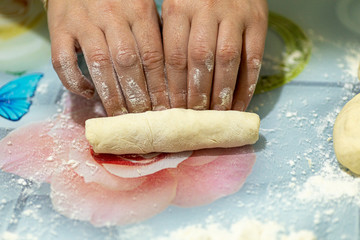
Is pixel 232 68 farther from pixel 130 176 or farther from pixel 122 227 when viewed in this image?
pixel 122 227

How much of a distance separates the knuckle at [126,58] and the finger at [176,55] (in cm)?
12

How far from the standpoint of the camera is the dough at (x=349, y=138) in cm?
119

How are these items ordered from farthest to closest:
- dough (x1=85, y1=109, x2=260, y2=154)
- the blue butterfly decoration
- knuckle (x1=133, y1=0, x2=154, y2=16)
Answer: the blue butterfly decoration
knuckle (x1=133, y1=0, x2=154, y2=16)
dough (x1=85, y1=109, x2=260, y2=154)

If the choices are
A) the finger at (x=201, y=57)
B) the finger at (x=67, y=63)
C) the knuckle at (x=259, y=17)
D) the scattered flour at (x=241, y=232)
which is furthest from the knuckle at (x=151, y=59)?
the scattered flour at (x=241, y=232)

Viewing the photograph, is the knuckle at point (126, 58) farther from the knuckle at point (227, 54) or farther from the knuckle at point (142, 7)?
the knuckle at point (227, 54)

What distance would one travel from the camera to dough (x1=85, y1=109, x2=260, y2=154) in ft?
4.15

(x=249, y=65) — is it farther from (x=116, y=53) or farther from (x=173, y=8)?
(x=116, y=53)

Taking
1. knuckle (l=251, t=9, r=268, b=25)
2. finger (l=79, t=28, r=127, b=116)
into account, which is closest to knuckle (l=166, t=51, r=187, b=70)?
finger (l=79, t=28, r=127, b=116)

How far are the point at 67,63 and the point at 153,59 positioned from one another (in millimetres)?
312

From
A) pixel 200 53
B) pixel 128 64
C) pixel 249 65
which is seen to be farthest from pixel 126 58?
pixel 249 65

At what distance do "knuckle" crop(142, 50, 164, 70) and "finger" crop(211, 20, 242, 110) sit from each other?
0.69 ft

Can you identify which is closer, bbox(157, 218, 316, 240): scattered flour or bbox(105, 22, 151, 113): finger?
bbox(157, 218, 316, 240): scattered flour

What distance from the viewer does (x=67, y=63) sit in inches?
51.9

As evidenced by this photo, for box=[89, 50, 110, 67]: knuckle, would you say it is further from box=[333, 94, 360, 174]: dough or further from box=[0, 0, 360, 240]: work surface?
box=[333, 94, 360, 174]: dough
